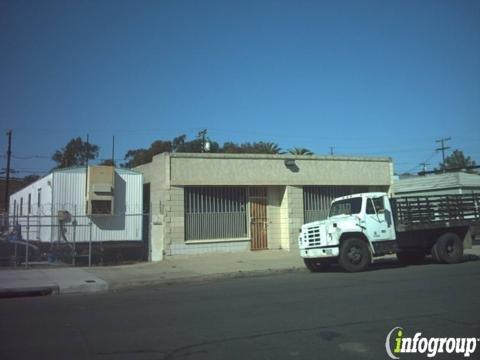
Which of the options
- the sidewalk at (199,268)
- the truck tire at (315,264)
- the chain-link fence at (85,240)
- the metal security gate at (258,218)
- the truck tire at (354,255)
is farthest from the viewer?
the metal security gate at (258,218)

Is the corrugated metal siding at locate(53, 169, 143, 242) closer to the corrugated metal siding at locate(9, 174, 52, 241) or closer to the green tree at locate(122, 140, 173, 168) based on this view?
the corrugated metal siding at locate(9, 174, 52, 241)

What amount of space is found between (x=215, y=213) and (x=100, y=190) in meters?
4.86

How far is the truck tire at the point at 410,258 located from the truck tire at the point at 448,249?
2.74ft

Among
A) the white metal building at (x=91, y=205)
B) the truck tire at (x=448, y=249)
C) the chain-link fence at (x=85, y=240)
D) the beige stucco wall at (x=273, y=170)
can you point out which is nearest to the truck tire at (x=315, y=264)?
the truck tire at (x=448, y=249)

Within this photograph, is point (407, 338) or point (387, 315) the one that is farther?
point (387, 315)

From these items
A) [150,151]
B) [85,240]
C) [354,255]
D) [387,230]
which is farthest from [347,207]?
[150,151]

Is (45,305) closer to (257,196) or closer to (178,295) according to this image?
(178,295)

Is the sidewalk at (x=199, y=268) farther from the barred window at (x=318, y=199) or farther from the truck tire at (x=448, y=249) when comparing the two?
the truck tire at (x=448, y=249)

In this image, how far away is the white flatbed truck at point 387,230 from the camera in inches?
618

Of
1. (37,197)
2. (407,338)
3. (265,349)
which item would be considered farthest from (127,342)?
(37,197)

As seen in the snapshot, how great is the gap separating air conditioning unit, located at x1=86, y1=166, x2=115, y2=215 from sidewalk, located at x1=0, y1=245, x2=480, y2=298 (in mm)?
2883

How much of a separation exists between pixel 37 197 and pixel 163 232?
23.9 feet

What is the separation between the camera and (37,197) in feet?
79.4

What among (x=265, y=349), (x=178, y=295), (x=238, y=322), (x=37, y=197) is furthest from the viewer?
(x=37, y=197)
